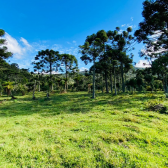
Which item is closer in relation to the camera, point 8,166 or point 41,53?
point 8,166

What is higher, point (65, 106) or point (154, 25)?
point (154, 25)

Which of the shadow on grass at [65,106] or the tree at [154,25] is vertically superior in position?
the tree at [154,25]

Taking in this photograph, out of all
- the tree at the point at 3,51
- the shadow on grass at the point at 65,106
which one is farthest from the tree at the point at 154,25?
the tree at the point at 3,51

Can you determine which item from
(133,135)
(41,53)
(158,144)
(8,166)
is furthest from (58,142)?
(41,53)

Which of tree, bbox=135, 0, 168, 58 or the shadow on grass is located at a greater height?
tree, bbox=135, 0, 168, 58

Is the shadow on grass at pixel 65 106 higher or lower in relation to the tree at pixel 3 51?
lower

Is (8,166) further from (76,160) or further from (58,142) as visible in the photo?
(76,160)

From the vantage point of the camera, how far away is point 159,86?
36.9m

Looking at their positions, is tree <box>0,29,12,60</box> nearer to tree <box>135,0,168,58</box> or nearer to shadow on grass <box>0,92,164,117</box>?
shadow on grass <box>0,92,164,117</box>

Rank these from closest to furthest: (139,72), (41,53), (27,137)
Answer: (27,137) → (41,53) → (139,72)

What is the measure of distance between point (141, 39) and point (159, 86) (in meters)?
30.1

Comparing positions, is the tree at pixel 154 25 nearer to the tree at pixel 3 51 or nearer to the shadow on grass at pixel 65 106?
the shadow on grass at pixel 65 106

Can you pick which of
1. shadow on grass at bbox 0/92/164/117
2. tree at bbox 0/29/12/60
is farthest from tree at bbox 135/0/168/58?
tree at bbox 0/29/12/60

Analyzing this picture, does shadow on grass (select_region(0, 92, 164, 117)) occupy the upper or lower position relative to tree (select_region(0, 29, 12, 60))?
lower
